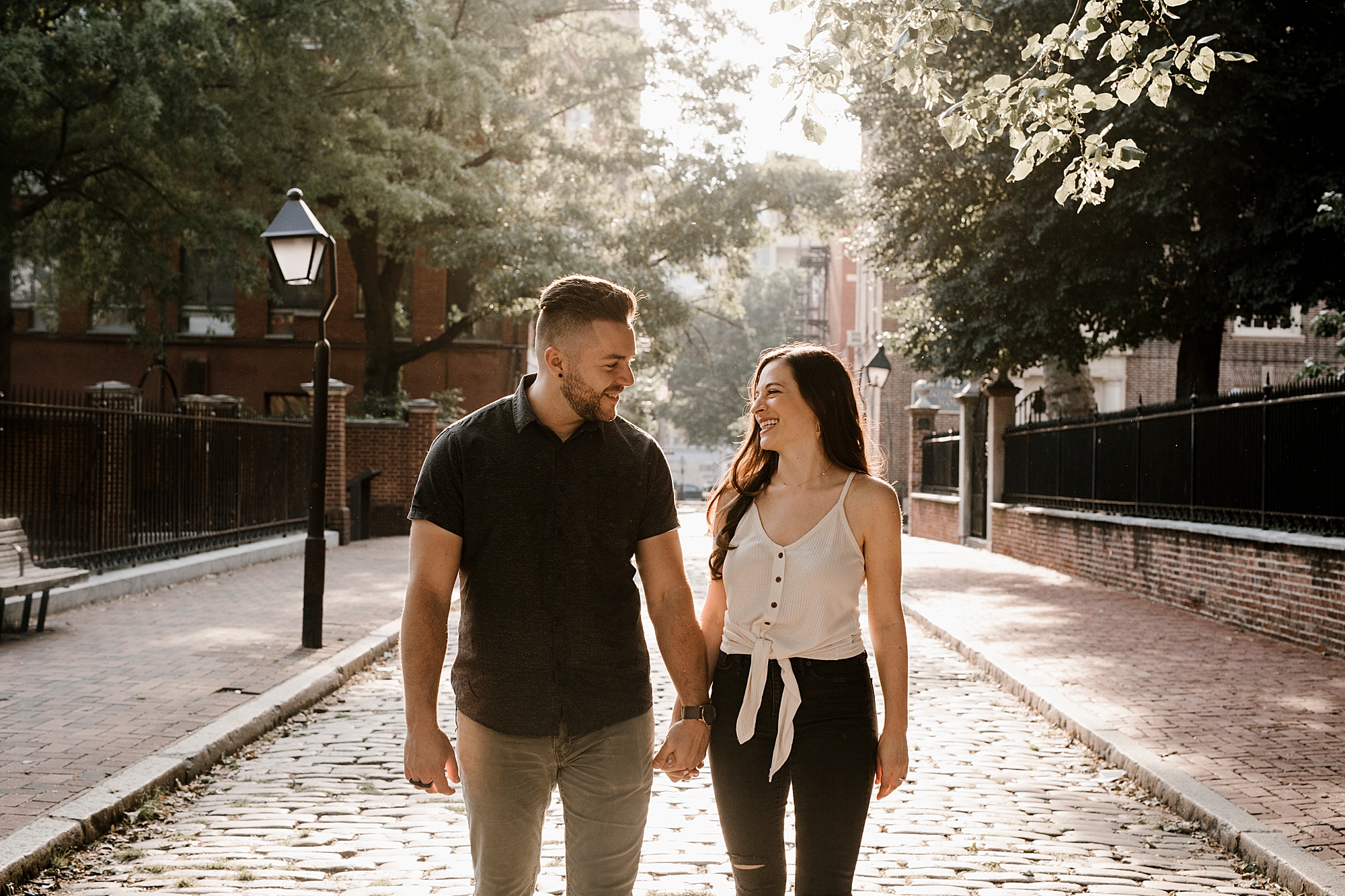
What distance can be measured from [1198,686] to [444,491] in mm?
7158

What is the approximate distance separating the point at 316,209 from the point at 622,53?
29.8ft

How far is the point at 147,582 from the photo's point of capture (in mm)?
13570

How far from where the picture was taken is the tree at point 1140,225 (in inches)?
586

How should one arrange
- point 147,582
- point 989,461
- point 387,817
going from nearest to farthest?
1. point 387,817
2. point 147,582
3. point 989,461

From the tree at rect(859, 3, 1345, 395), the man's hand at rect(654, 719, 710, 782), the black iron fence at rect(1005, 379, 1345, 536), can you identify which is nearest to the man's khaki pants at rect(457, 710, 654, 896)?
the man's hand at rect(654, 719, 710, 782)

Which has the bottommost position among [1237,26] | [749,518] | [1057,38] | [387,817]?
[387,817]

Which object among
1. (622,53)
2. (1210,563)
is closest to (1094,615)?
(1210,563)

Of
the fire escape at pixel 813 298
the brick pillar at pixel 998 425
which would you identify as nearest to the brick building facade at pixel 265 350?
the brick pillar at pixel 998 425

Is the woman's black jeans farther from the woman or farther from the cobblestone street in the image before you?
the cobblestone street

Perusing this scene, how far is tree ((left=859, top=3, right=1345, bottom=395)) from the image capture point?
14891 millimetres

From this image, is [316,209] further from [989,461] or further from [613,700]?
[613,700]

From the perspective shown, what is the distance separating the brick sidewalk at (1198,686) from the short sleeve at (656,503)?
3255 millimetres

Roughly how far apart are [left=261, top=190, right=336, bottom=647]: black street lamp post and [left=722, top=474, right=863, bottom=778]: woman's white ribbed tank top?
727 centimetres

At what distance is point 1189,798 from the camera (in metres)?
5.58
